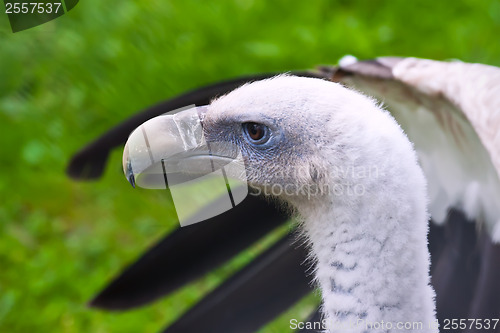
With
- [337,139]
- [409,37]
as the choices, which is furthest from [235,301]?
[409,37]

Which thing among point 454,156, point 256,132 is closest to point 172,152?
point 256,132

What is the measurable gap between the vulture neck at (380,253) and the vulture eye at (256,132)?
15cm

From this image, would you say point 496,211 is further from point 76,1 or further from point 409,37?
point 76,1

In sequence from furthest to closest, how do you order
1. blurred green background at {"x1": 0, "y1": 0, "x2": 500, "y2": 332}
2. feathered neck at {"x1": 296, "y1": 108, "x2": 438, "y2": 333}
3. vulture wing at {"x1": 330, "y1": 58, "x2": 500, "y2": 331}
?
blurred green background at {"x1": 0, "y1": 0, "x2": 500, "y2": 332}, vulture wing at {"x1": 330, "y1": 58, "x2": 500, "y2": 331}, feathered neck at {"x1": 296, "y1": 108, "x2": 438, "y2": 333}

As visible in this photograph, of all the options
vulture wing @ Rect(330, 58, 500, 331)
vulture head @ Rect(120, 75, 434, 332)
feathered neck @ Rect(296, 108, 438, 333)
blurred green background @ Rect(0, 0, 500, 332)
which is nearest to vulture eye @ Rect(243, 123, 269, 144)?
vulture head @ Rect(120, 75, 434, 332)

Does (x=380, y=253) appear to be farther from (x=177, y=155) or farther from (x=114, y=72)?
(x=114, y=72)

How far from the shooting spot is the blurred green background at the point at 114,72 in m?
2.77

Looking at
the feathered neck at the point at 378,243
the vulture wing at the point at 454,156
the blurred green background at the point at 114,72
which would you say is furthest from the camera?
the blurred green background at the point at 114,72

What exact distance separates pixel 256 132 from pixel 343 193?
194 millimetres

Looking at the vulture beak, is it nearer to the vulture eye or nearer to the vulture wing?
the vulture eye

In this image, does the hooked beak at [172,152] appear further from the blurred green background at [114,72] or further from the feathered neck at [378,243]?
the blurred green background at [114,72]

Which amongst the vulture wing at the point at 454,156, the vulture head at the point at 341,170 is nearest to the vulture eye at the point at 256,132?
the vulture head at the point at 341,170

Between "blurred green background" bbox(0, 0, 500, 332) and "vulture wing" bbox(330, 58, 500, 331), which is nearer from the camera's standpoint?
"vulture wing" bbox(330, 58, 500, 331)

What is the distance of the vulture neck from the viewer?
4.30 feet
